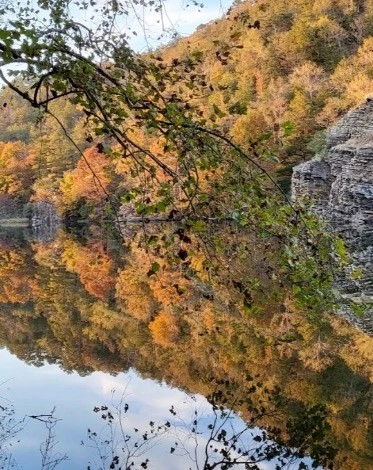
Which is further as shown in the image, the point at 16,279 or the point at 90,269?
the point at 90,269

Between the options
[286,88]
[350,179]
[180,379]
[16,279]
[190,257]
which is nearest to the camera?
[190,257]

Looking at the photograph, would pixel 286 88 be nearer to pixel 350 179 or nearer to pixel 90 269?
pixel 350 179

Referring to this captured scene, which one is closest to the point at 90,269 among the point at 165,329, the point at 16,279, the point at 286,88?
the point at 16,279

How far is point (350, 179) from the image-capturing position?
3375 centimetres

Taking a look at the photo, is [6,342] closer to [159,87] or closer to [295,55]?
[159,87]

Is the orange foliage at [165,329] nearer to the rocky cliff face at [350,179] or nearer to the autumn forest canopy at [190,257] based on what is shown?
the autumn forest canopy at [190,257]

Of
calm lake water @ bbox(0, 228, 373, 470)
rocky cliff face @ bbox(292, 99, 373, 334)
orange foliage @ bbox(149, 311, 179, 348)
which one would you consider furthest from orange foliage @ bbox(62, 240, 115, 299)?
rocky cliff face @ bbox(292, 99, 373, 334)

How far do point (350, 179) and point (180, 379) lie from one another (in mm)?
24456

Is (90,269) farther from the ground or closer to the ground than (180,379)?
closer to the ground

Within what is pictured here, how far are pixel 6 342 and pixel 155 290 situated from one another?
822cm

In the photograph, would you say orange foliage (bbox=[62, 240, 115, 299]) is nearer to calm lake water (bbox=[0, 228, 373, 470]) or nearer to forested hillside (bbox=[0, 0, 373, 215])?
calm lake water (bbox=[0, 228, 373, 470])

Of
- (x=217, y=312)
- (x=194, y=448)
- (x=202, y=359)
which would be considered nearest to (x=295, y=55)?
(x=217, y=312)

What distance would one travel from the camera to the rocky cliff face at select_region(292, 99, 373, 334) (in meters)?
29.4

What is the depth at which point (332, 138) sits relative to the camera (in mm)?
40906
